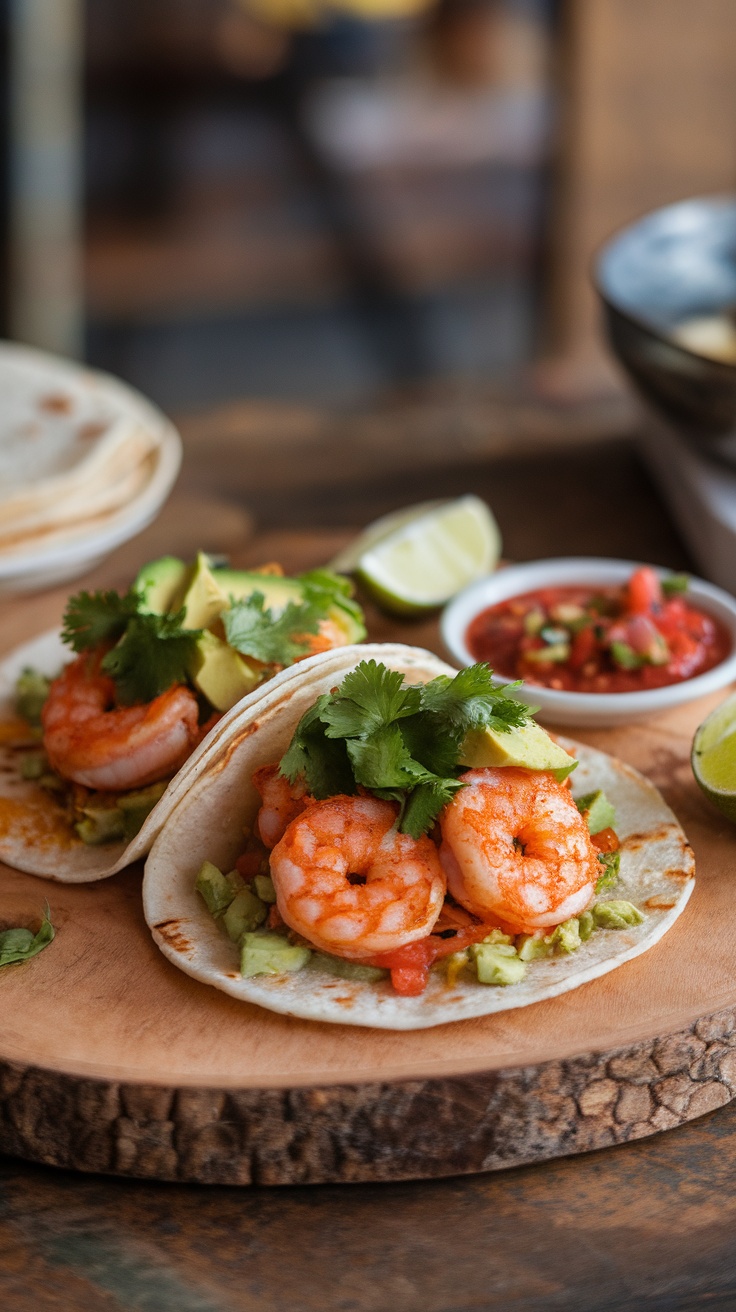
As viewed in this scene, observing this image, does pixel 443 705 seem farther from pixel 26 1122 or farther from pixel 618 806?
pixel 26 1122

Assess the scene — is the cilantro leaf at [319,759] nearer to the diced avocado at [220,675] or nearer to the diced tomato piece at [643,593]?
the diced avocado at [220,675]

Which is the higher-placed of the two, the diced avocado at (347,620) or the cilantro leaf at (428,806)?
the cilantro leaf at (428,806)

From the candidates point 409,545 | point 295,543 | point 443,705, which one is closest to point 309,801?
point 443,705

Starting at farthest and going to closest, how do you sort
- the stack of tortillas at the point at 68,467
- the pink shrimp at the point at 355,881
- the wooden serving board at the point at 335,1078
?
1. the stack of tortillas at the point at 68,467
2. the pink shrimp at the point at 355,881
3. the wooden serving board at the point at 335,1078

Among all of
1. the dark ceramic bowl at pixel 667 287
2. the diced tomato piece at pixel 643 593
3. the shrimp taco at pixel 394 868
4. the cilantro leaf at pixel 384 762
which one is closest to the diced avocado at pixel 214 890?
the shrimp taco at pixel 394 868

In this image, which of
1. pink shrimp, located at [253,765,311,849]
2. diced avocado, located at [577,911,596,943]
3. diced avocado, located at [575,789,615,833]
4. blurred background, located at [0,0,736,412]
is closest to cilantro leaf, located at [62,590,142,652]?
pink shrimp, located at [253,765,311,849]

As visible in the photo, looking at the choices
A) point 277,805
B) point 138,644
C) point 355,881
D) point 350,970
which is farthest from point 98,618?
point 350,970

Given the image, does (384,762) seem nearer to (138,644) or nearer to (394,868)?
(394,868)
